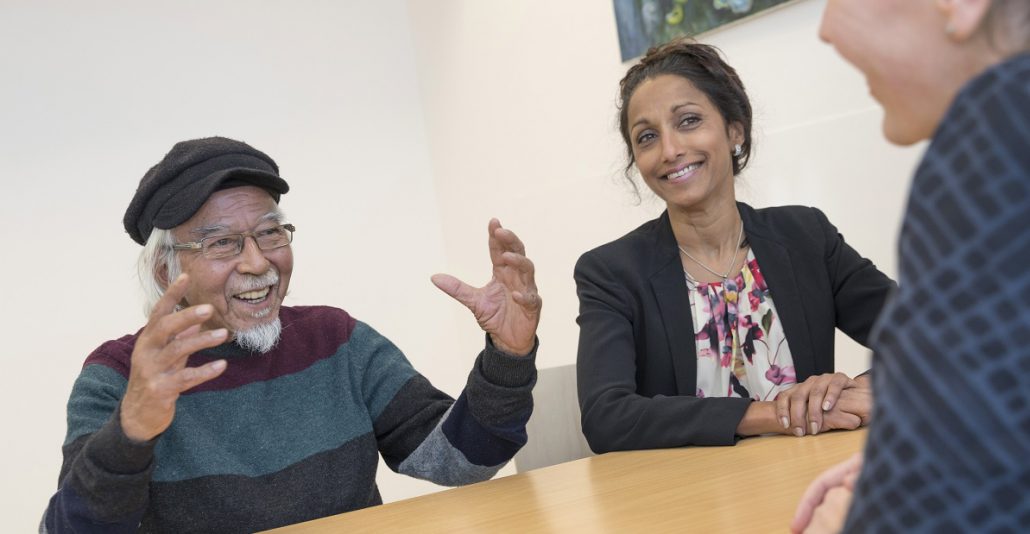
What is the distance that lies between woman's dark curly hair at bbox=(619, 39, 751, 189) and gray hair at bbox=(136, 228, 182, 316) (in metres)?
1.17

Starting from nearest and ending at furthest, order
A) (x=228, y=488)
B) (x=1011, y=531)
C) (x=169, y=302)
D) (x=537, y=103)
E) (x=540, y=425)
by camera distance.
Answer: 1. (x=1011, y=531)
2. (x=169, y=302)
3. (x=228, y=488)
4. (x=540, y=425)
5. (x=537, y=103)

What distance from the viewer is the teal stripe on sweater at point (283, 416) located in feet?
5.96

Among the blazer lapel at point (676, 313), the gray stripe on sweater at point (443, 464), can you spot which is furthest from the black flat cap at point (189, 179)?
the blazer lapel at point (676, 313)

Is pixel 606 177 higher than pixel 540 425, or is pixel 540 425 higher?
pixel 606 177

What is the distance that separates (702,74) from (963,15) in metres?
1.89

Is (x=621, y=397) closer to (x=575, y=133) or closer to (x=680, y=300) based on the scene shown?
(x=680, y=300)

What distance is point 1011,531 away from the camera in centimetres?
47

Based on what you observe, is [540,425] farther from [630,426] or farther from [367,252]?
[367,252]

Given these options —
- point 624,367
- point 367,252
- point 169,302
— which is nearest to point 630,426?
point 624,367

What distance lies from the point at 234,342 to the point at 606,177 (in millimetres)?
2465

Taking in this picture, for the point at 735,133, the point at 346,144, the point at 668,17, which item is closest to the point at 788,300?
the point at 735,133

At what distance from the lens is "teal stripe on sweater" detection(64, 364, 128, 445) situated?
1.71m

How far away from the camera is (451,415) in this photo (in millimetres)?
1900

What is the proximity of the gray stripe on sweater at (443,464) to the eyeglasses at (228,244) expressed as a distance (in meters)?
0.52
